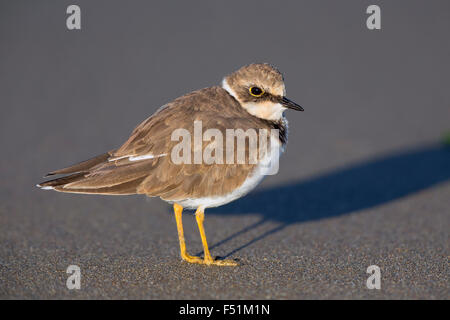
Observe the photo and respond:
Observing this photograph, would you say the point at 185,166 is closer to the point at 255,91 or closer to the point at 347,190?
the point at 255,91

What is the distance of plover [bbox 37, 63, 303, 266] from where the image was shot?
187 inches

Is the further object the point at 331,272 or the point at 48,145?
the point at 48,145

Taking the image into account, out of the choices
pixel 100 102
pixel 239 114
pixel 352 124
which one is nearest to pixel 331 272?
pixel 239 114

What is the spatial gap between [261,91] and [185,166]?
1012 millimetres

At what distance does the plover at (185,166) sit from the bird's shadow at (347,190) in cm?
126

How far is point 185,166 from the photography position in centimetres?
475

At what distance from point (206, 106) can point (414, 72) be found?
7.02 metres

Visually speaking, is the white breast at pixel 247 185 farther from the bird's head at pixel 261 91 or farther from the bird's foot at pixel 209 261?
the bird's foot at pixel 209 261

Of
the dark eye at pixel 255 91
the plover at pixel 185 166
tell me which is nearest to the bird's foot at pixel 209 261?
the plover at pixel 185 166

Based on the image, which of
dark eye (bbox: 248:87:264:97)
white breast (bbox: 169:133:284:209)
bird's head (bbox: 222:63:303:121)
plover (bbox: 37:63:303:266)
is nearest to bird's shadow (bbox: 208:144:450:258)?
white breast (bbox: 169:133:284:209)

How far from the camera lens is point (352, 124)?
30.0ft

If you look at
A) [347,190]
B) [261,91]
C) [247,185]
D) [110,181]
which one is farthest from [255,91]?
[347,190]

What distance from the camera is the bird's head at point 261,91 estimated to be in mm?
5059
